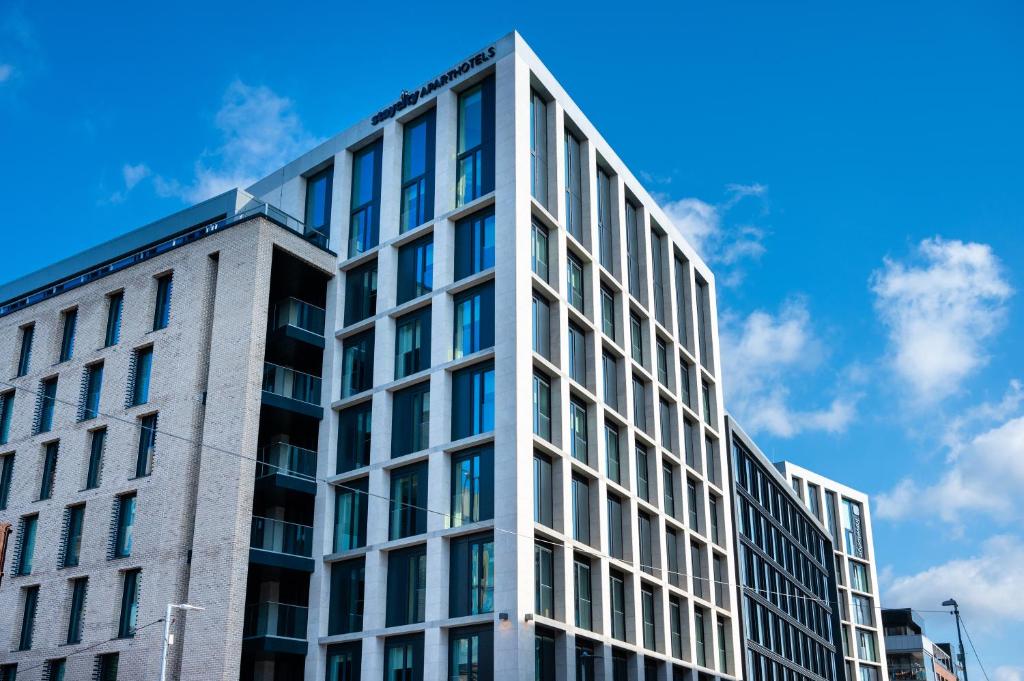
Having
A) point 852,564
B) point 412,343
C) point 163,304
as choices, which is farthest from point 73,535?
point 852,564

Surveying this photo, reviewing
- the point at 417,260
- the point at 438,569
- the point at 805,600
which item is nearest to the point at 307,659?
the point at 438,569

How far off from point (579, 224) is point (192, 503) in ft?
66.9

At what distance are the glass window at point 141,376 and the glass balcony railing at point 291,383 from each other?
4.88 meters

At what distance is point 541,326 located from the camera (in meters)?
44.7

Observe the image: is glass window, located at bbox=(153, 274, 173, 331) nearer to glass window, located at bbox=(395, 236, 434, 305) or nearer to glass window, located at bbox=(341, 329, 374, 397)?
glass window, located at bbox=(341, 329, 374, 397)

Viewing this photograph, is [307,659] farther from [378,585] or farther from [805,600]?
[805,600]

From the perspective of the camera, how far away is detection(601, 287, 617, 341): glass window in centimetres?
5069

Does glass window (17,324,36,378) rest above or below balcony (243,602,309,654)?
above

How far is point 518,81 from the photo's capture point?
150 feet

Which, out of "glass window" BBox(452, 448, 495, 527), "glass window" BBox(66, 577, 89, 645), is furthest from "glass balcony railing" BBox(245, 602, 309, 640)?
"glass window" BBox(452, 448, 495, 527)

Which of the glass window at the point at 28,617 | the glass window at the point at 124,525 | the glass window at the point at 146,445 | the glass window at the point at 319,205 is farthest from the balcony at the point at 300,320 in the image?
the glass window at the point at 28,617

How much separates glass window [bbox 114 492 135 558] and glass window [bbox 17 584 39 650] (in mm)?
4962

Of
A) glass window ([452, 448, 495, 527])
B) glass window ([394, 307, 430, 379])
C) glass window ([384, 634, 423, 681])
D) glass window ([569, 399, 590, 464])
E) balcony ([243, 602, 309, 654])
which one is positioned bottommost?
glass window ([384, 634, 423, 681])

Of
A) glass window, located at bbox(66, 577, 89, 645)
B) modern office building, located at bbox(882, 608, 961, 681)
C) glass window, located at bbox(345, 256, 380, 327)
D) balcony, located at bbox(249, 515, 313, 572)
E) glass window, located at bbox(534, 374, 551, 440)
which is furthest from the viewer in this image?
modern office building, located at bbox(882, 608, 961, 681)
